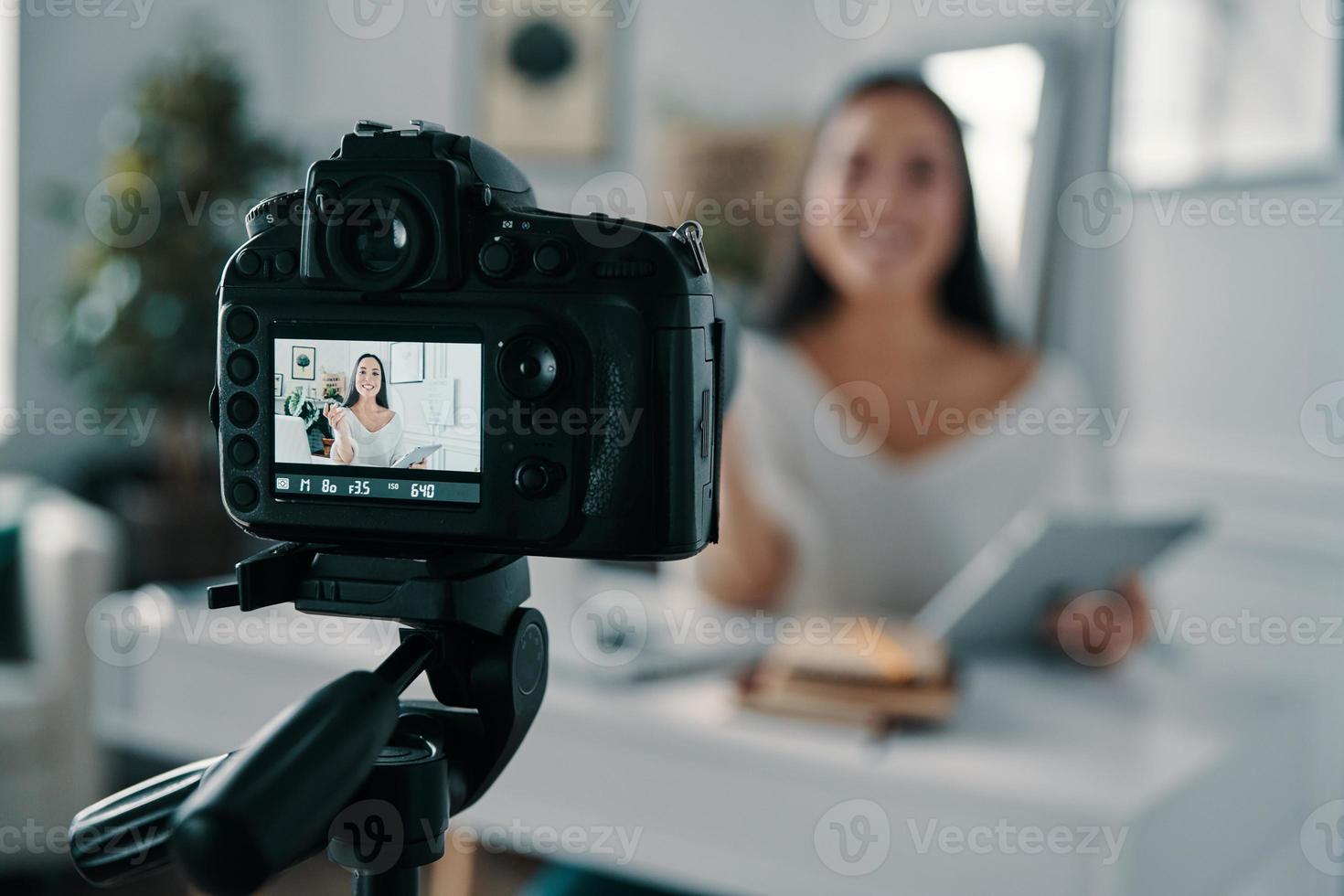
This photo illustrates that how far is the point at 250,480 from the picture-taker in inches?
18.0

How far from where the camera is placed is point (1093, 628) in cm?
146

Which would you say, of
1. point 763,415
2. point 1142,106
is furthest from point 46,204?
point 1142,106

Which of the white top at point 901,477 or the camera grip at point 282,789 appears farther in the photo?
the white top at point 901,477

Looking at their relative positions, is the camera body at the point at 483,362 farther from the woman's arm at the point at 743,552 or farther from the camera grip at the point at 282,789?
the woman's arm at the point at 743,552

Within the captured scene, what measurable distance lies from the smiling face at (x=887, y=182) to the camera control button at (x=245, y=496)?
1.43 m

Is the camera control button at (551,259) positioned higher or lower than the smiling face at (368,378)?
higher

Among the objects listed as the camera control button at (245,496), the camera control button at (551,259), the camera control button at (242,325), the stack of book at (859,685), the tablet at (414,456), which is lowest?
the stack of book at (859,685)

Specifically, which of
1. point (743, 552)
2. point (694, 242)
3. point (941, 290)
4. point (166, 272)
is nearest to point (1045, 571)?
point (743, 552)

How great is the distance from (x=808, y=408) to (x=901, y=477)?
21cm

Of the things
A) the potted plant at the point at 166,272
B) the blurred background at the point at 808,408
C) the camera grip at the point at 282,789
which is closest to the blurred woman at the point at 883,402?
the blurred background at the point at 808,408


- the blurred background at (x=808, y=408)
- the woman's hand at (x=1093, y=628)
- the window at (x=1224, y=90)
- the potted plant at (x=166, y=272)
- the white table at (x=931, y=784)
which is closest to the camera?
the white table at (x=931, y=784)

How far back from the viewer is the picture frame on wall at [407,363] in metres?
0.43

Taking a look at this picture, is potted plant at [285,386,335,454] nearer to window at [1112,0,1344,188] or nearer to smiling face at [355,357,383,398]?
smiling face at [355,357,383,398]

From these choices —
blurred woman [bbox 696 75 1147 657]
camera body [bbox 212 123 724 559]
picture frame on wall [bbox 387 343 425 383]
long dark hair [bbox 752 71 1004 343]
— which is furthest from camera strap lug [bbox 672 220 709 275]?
long dark hair [bbox 752 71 1004 343]
